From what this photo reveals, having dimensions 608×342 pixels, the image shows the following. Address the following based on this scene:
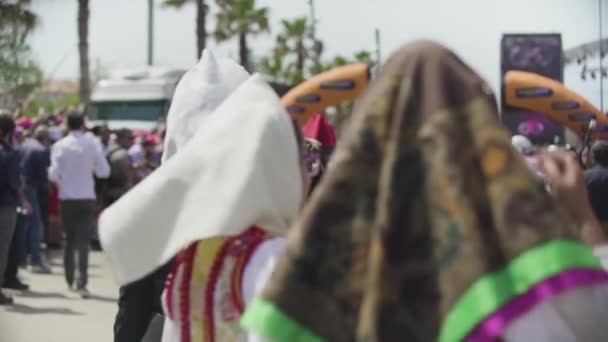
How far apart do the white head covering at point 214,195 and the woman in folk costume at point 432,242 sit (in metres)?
0.59

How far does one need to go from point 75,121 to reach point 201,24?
2331 centimetres

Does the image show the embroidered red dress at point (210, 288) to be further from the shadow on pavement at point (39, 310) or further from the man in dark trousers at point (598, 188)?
the shadow on pavement at point (39, 310)

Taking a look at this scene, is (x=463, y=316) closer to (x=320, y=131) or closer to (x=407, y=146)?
(x=407, y=146)

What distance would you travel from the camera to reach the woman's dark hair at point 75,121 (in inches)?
440

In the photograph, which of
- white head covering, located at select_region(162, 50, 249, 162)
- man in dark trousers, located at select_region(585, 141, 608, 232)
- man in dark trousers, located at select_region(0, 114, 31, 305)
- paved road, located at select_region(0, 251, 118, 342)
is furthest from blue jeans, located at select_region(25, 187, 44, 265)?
white head covering, located at select_region(162, 50, 249, 162)

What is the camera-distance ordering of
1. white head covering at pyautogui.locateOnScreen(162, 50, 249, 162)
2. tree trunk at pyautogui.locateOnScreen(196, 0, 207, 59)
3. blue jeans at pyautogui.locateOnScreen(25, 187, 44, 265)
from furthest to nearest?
tree trunk at pyautogui.locateOnScreen(196, 0, 207, 59) < blue jeans at pyautogui.locateOnScreen(25, 187, 44, 265) < white head covering at pyautogui.locateOnScreen(162, 50, 249, 162)

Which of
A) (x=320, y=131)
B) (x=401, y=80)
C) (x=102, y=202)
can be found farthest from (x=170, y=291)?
(x=102, y=202)

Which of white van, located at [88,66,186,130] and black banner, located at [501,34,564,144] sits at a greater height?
black banner, located at [501,34,564,144]

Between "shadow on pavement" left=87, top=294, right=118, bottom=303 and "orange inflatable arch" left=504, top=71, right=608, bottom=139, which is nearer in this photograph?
"shadow on pavement" left=87, top=294, right=118, bottom=303

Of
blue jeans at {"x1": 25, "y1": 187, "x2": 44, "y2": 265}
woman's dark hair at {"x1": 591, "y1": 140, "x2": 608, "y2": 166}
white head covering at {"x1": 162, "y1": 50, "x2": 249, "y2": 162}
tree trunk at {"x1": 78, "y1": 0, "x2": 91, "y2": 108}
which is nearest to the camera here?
white head covering at {"x1": 162, "y1": 50, "x2": 249, "y2": 162}

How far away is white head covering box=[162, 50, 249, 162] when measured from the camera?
3.53 metres

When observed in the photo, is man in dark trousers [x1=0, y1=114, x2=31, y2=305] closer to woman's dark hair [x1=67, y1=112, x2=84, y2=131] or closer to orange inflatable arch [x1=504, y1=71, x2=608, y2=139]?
woman's dark hair [x1=67, y1=112, x2=84, y2=131]

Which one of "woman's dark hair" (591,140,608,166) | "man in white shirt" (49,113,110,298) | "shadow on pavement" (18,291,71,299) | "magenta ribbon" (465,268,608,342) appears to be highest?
"magenta ribbon" (465,268,608,342)

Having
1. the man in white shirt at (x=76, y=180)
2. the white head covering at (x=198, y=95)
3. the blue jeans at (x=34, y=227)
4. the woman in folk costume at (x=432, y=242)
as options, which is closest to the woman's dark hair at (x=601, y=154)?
the white head covering at (x=198, y=95)
